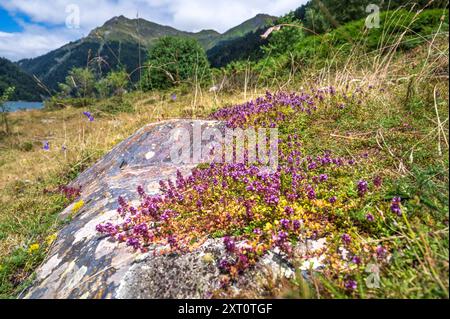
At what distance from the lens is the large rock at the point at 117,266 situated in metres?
1.94

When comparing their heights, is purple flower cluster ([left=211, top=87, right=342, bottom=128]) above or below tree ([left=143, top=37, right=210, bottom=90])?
below

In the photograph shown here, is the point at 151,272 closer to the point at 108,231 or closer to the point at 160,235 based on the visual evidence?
the point at 160,235

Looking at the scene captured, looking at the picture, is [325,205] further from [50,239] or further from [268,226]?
[50,239]

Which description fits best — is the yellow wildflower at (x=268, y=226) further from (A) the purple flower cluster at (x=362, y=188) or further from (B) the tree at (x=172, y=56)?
(B) the tree at (x=172, y=56)

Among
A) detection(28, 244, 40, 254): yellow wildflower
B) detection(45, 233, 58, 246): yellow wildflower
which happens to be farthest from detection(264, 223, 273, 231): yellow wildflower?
detection(28, 244, 40, 254): yellow wildflower

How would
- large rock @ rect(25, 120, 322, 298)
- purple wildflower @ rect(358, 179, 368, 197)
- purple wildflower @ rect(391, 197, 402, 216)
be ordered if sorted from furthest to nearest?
purple wildflower @ rect(358, 179, 368, 197) < purple wildflower @ rect(391, 197, 402, 216) < large rock @ rect(25, 120, 322, 298)

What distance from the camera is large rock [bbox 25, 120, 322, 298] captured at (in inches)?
76.4

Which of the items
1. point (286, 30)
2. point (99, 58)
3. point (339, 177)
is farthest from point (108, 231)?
point (286, 30)

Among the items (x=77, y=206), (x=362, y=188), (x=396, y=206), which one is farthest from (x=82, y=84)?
(x=396, y=206)

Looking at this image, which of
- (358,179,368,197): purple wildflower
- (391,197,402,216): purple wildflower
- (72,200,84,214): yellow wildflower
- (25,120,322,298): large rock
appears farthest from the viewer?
(72,200,84,214): yellow wildflower

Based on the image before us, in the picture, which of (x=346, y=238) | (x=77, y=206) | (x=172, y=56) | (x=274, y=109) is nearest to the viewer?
(x=346, y=238)

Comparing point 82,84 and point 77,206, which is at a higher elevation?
point 82,84

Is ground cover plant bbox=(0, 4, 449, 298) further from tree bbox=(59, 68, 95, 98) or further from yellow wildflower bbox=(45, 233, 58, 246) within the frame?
tree bbox=(59, 68, 95, 98)

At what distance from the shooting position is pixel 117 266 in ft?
7.25
